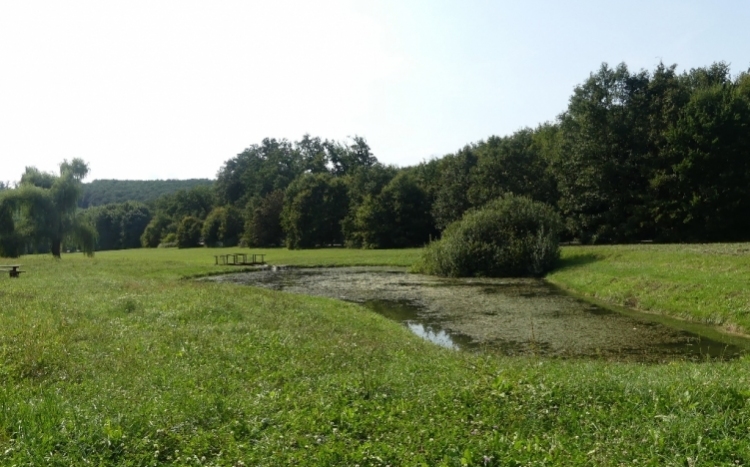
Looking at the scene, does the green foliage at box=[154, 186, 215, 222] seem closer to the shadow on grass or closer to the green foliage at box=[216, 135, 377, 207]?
the green foliage at box=[216, 135, 377, 207]

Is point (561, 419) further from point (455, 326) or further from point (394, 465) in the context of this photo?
point (455, 326)

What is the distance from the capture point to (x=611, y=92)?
59812 millimetres

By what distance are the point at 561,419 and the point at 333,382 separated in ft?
12.8

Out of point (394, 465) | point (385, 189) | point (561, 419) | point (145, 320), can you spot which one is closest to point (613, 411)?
point (561, 419)

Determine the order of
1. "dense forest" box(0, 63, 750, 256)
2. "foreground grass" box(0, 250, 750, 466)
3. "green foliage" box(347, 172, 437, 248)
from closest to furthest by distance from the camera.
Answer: "foreground grass" box(0, 250, 750, 466) → "dense forest" box(0, 63, 750, 256) → "green foliage" box(347, 172, 437, 248)

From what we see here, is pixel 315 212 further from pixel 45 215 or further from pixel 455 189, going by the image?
pixel 45 215

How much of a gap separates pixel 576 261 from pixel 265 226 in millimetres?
72830

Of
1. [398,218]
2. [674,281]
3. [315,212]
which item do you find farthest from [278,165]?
[674,281]

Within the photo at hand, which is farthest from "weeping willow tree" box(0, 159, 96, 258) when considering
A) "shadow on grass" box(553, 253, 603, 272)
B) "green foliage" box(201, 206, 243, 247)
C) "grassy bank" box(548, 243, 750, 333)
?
"green foliage" box(201, 206, 243, 247)

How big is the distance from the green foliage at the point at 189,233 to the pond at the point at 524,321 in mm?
84121

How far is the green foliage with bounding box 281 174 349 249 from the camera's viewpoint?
9662 centimetres

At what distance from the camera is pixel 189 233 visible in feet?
394

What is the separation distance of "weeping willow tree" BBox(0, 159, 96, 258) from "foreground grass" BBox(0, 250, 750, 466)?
4629 centimetres

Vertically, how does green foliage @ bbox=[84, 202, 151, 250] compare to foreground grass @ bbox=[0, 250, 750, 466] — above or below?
above
